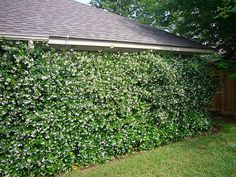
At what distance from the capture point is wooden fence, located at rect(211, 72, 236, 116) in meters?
11.3

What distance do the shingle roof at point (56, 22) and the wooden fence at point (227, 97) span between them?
3594 mm

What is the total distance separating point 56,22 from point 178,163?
4.47 metres

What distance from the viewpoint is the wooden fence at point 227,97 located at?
11266 millimetres

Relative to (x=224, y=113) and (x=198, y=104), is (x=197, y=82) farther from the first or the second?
(x=224, y=113)

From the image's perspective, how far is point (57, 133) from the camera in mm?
5066

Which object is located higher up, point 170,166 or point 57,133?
point 57,133

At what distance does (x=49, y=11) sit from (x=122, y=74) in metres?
2.92

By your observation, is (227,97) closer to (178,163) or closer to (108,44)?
(178,163)

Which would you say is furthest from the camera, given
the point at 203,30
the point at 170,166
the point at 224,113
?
the point at 224,113

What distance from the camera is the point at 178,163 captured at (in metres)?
5.57

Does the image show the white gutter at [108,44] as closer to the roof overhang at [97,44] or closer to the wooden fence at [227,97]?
the roof overhang at [97,44]

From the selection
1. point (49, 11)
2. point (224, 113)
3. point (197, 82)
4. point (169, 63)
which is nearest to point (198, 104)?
point (197, 82)

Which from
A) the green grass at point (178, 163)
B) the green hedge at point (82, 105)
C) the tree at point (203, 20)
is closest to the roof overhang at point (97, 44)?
the green hedge at point (82, 105)

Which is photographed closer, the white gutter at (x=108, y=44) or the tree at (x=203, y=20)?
the white gutter at (x=108, y=44)
